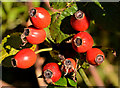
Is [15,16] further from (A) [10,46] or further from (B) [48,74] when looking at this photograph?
(B) [48,74]

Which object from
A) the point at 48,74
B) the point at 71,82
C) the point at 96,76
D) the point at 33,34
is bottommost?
the point at 96,76

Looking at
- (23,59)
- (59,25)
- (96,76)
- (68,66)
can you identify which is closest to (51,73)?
(68,66)

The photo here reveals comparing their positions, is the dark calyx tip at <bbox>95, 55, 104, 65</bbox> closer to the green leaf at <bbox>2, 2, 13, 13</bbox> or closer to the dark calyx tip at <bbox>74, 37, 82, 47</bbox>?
the dark calyx tip at <bbox>74, 37, 82, 47</bbox>

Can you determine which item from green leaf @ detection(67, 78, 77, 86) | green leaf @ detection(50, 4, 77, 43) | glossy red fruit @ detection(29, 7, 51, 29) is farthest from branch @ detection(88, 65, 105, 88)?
glossy red fruit @ detection(29, 7, 51, 29)

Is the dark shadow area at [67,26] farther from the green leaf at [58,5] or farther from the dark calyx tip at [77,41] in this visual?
the dark calyx tip at [77,41]

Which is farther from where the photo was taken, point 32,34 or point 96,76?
point 96,76

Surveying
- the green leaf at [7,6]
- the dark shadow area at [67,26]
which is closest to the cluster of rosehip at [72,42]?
the dark shadow area at [67,26]
